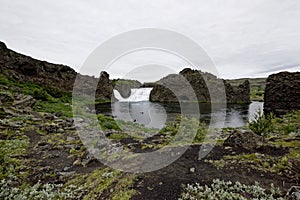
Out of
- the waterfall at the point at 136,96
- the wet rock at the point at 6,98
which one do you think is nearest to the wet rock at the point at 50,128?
the wet rock at the point at 6,98

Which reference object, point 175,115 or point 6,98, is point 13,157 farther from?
point 175,115

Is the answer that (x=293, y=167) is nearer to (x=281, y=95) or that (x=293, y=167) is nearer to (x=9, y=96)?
(x=9, y=96)

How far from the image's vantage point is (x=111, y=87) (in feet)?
183

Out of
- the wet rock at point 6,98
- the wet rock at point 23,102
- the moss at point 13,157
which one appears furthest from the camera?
the wet rock at point 23,102

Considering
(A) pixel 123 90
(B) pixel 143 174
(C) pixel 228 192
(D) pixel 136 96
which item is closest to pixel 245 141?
(C) pixel 228 192

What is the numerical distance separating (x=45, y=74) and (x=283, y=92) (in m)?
46.5

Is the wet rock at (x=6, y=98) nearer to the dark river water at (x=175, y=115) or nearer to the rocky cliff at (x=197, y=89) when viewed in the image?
the dark river water at (x=175, y=115)

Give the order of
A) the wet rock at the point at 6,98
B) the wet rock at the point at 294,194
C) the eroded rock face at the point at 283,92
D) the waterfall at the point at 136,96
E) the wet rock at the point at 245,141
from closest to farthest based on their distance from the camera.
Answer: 1. the wet rock at the point at 294,194
2. the wet rock at the point at 245,141
3. the wet rock at the point at 6,98
4. the eroded rock face at the point at 283,92
5. the waterfall at the point at 136,96

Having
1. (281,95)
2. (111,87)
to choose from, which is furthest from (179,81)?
(281,95)

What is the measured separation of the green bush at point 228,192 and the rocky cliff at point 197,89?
47944mm

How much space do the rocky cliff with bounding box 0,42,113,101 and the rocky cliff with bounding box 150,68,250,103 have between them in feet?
51.1

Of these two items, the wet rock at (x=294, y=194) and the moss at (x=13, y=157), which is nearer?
the wet rock at (x=294, y=194)

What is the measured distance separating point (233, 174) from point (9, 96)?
1861 centimetres

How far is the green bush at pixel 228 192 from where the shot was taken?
11.6 feet
